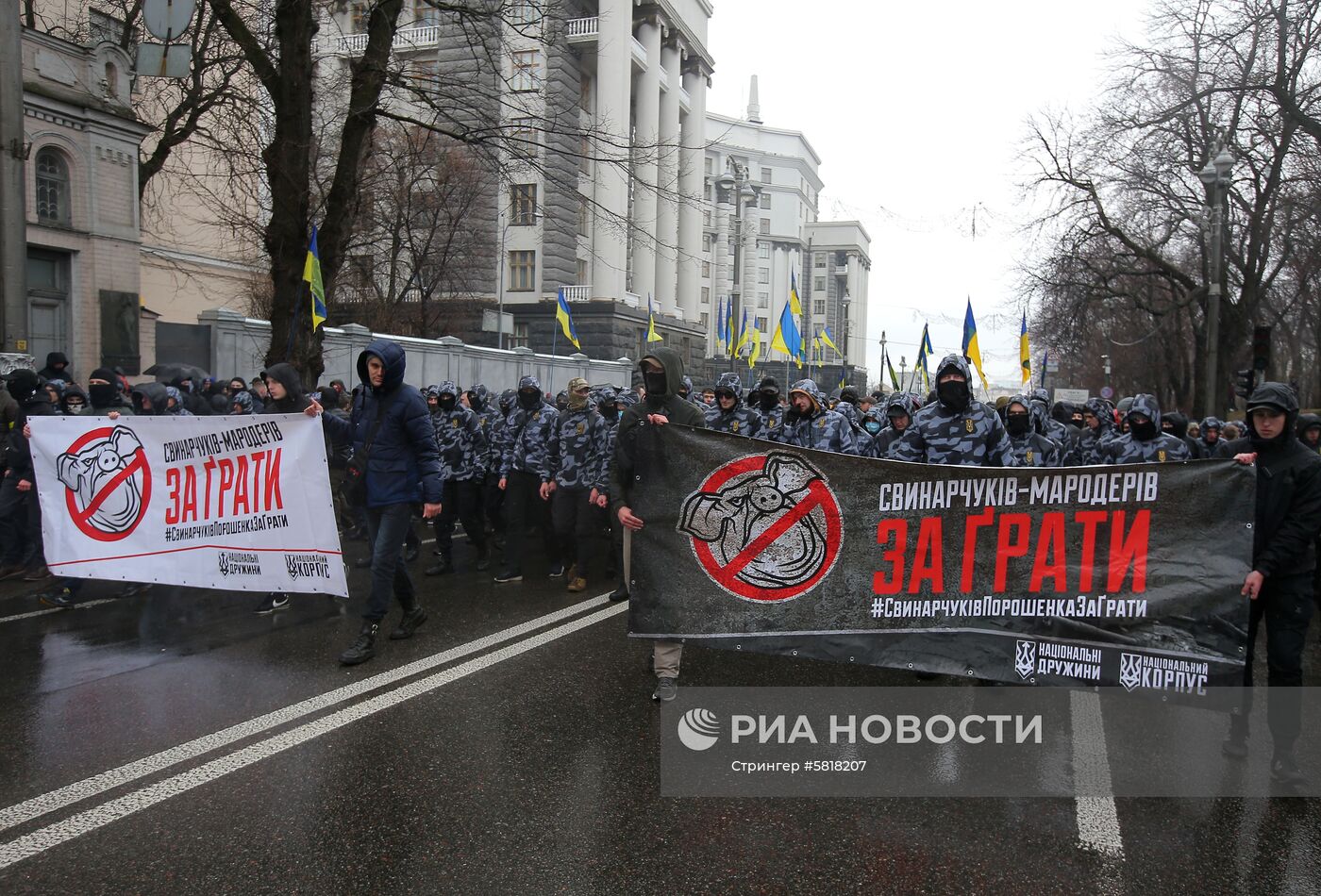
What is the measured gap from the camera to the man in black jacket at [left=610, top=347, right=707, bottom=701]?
5.18m

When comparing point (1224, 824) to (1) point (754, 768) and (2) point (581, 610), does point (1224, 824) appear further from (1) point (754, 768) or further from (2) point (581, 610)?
(2) point (581, 610)

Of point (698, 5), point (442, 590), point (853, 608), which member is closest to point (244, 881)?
point (853, 608)

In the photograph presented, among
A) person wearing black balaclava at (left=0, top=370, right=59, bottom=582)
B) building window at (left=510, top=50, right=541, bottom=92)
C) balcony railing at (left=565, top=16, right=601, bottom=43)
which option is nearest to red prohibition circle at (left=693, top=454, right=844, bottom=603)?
person wearing black balaclava at (left=0, top=370, right=59, bottom=582)

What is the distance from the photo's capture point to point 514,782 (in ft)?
13.7

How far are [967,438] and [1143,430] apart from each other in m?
3.06

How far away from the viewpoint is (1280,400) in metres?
4.42

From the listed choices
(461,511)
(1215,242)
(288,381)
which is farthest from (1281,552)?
Answer: (1215,242)

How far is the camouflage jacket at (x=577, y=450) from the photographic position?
8789mm

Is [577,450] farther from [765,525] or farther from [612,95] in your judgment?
[612,95]

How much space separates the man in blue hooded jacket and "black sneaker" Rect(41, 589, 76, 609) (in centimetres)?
302

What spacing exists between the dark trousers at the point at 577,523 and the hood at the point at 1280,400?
17.8ft

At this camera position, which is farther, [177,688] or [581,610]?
[581,610]

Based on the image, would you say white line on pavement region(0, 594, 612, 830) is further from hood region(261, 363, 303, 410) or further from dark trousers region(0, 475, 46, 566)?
dark trousers region(0, 475, 46, 566)

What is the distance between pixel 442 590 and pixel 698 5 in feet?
168
